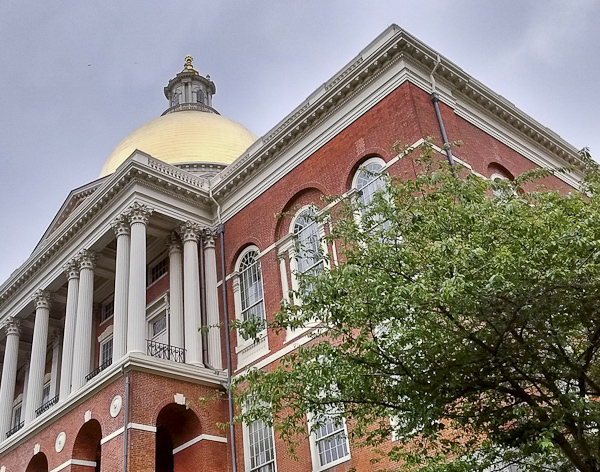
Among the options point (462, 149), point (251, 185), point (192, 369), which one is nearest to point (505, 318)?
point (462, 149)

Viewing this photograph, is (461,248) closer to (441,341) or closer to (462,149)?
(441,341)

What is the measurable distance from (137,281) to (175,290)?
2274 mm

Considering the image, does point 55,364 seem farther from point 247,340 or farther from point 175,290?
point 247,340

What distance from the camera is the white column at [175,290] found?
24.5 m

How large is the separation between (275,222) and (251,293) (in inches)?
101

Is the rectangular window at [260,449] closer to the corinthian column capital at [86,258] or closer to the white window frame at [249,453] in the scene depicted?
the white window frame at [249,453]

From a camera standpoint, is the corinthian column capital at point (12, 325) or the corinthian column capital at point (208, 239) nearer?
the corinthian column capital at point (208, 239)

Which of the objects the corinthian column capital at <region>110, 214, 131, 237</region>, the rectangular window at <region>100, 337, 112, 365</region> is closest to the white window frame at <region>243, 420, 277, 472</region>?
the corinthian column capital at <region>110, 214, 131, 237</region>

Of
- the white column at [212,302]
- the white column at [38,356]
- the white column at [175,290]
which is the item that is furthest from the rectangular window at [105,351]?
the white column at [212,302]

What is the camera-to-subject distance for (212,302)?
2503cm

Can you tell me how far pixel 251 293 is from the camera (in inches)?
964

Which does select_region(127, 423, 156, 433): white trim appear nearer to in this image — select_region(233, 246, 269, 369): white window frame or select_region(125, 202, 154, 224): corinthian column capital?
select_region(233, 246, 269, 369): white window frame

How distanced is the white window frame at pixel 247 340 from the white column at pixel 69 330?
6.11 m

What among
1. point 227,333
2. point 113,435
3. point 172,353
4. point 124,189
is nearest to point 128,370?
point 113,435
